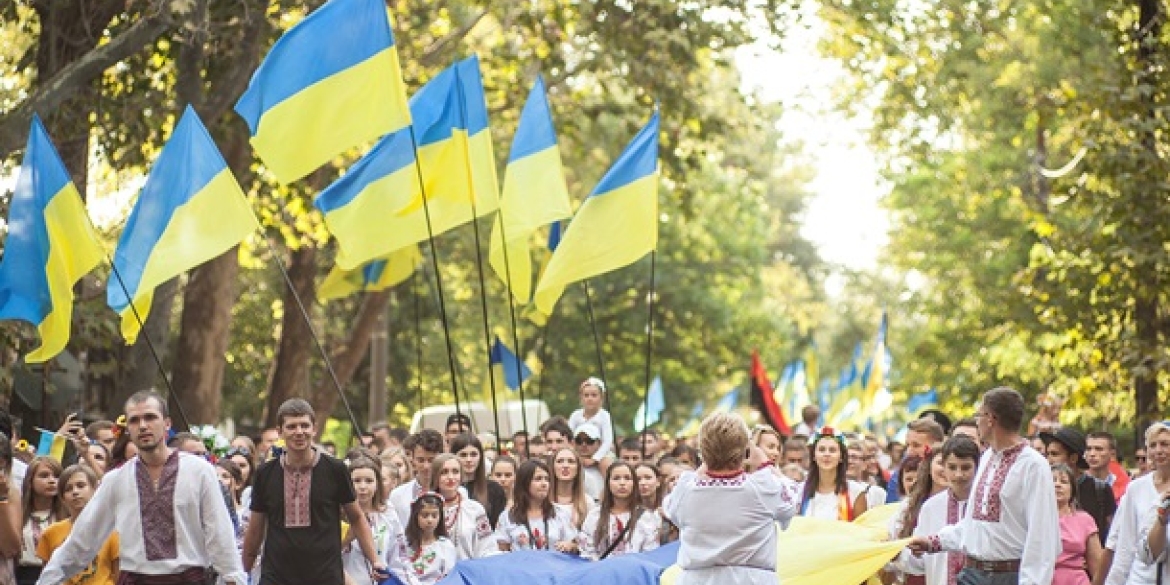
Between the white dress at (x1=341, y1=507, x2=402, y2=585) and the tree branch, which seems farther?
the tree branch

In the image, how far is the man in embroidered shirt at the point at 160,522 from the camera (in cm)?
1145

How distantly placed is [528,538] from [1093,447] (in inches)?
161

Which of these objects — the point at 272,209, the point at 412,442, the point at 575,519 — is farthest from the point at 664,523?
the point at 272,209

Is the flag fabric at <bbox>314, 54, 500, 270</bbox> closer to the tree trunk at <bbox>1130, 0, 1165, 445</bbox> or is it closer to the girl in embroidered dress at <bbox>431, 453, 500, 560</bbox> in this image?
the girl in embroidered dress at <bbox>431, 453, 500, 560</bbox>

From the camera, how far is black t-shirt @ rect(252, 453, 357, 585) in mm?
12062

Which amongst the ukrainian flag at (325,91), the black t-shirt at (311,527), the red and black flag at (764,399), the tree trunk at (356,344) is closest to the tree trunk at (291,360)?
the tree trunk at (356,344)

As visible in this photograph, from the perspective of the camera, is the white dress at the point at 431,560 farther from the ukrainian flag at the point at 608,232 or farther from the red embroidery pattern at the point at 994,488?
the red embroidery pattern at the point at 994,488

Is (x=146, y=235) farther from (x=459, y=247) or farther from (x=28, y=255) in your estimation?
(x=459, y=247)

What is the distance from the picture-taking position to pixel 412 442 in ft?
59.0

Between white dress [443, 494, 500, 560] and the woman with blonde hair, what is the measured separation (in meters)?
5.19

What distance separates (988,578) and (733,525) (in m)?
1.61

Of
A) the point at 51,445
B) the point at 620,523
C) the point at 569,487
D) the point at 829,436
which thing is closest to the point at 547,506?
the point at 569,487

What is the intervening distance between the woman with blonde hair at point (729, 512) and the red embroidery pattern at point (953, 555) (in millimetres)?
2177

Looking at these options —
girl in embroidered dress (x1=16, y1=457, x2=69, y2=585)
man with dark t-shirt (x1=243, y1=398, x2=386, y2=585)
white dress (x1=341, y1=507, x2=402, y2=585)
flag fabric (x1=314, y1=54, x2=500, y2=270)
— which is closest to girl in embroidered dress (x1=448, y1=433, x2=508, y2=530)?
flag fabric (x1=314, y1=54, x2=500, y2=270)
